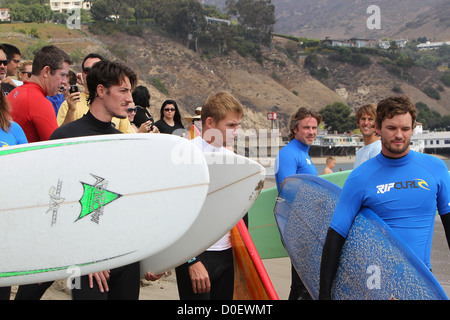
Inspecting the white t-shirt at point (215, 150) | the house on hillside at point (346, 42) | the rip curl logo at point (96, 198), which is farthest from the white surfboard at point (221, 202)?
the house on hillside at point (346, 42)

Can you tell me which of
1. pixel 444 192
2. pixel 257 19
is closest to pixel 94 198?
pixel 444 192

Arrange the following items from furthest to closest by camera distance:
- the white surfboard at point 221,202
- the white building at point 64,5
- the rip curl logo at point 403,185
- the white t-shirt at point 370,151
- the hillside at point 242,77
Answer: the white building at point 64,5, the hillside at point 242,77, the white t-shirt at point 370,151, the white surfboard at point 221,202, the rip curl logo at point 403,185

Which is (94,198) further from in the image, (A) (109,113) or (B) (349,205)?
(B) (349,205)

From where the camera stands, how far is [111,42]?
71938 millimetres

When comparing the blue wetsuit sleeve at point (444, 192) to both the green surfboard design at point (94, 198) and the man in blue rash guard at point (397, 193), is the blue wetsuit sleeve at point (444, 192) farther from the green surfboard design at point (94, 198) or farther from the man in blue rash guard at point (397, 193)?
the green surfboard design at point (94, 198)

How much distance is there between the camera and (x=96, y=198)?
210 centimetres

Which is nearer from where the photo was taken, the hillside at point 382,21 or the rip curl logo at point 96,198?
the rip curl logo at point 96,198

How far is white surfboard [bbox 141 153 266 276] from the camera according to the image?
2.44m

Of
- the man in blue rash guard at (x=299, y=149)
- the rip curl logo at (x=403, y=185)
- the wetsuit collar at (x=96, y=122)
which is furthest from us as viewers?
the man in blue rash guard at (x=299, y=149)

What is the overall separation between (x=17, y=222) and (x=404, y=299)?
5.44 feet

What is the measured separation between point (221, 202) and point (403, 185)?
0.91 metres

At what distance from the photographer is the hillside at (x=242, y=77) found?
6456 cm
